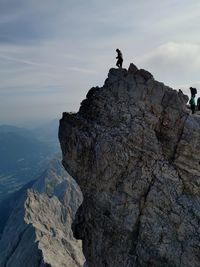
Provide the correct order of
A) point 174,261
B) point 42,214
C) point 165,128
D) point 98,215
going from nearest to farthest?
1. point 174,261
2. point 165,128
3. point 98,215
4. point 42,214

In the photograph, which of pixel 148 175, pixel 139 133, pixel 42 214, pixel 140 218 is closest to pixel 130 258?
pixel 140 218

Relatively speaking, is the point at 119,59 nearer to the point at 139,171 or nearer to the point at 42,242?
the point at 139,171

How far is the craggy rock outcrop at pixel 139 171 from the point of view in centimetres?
4059

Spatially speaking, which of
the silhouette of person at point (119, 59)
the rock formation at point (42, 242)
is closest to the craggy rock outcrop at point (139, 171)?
the silhouette of person at point (119, 59)

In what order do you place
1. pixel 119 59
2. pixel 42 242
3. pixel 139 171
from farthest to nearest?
pixel 42 242, pixel 119 59, pixel 139 171

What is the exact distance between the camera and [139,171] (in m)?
42.8

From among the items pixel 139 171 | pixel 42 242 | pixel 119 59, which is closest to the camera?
pixel 139 171

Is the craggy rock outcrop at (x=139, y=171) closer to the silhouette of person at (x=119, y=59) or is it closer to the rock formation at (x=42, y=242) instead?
the silhouette of person at (x=119, y=59)

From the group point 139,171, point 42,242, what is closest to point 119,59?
point 139,171

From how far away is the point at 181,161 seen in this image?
1631 inches

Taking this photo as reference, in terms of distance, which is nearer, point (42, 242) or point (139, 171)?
point (139, 171)

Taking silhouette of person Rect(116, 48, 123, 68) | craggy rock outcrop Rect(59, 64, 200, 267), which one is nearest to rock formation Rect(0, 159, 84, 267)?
craggy rock outcrop Rect(59, 64, 200, 267)

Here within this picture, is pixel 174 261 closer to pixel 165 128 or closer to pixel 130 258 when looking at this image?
pixel 130 258

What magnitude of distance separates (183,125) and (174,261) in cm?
1267
